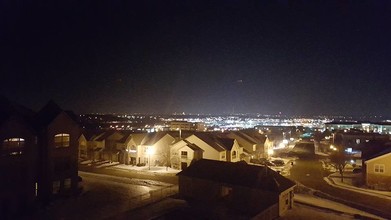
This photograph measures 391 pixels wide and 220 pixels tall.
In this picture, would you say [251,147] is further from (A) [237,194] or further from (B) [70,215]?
(B) [70,215]

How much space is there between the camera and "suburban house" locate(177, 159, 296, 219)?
27203mm

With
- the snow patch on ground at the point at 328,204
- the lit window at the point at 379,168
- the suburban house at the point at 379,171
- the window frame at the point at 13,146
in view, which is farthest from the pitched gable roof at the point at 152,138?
the lit window at the point at 379,168

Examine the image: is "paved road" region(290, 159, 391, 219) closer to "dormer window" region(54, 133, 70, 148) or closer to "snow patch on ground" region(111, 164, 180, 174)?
"snow patch on ground" region(111, 164, 180, 174)

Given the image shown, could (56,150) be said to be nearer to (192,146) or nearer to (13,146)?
(13,146)

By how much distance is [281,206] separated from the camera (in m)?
27.0

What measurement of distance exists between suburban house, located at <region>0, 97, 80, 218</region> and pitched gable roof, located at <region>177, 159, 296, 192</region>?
12735 millimetres

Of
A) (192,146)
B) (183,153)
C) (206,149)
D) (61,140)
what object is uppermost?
(61,140)

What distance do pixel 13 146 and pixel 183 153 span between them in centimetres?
2494

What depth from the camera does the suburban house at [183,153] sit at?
4806cm

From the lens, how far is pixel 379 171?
120ft

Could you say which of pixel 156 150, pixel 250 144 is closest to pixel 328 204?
pixel 250 144

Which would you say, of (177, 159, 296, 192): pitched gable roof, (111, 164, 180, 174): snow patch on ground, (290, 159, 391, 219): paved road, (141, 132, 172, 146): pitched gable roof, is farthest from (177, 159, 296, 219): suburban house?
(141, 132, 172, 146): pitched gable roof

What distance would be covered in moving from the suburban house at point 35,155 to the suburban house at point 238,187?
1271 centimetres

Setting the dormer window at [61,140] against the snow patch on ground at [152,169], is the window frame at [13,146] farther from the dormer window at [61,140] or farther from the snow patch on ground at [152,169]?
the snow patch on ground at [152,169]
